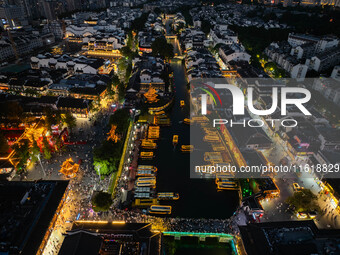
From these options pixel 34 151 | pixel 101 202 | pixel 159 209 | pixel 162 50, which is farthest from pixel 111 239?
pixel 162 50

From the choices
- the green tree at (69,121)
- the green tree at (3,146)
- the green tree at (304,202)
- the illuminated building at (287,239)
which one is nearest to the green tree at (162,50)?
the green tree at (69,121)

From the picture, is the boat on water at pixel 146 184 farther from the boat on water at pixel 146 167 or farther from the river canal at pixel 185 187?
the boat on water at pixel 146 167

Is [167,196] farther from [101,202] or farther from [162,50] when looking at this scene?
[162,50]

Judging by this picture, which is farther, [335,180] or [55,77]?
[55,77]

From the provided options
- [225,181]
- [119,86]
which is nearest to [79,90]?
[119,86]

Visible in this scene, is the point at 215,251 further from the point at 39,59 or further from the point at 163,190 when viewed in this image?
the point at 39,59

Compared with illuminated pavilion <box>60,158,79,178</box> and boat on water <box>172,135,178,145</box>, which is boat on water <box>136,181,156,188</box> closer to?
illuminated pavilion <box>60,158,79,178</box>
